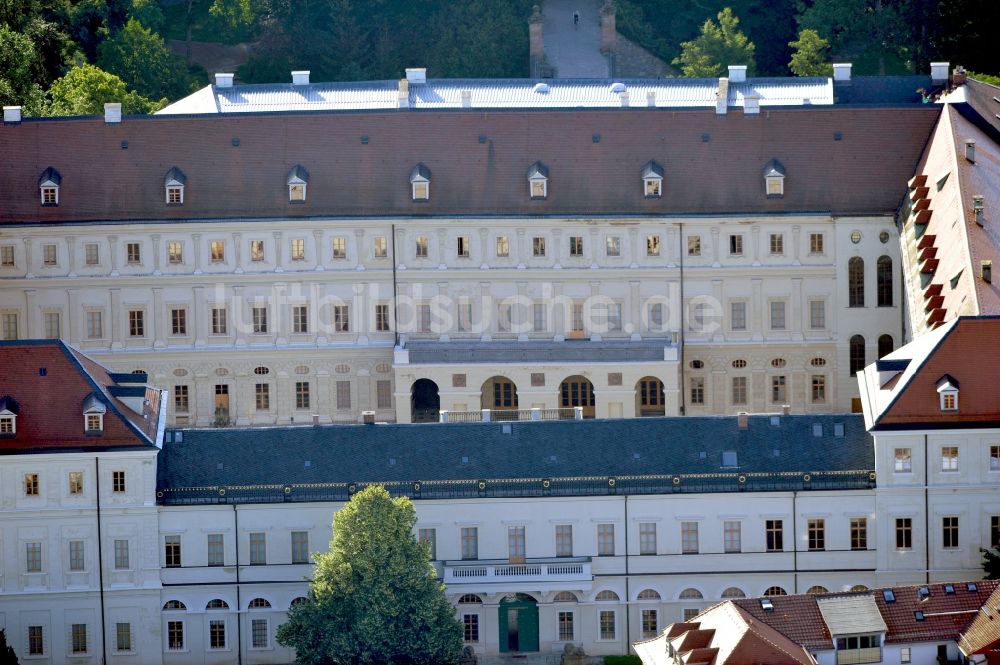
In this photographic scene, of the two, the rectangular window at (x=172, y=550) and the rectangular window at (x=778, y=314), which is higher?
the rectangular window at (x=778, y=314)

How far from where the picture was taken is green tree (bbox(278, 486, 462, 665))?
12344cm

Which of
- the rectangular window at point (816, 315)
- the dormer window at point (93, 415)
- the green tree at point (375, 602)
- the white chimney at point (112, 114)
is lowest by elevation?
the green tree at point (375, 602)

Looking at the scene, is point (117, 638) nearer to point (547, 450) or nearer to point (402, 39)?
point (547, 450)

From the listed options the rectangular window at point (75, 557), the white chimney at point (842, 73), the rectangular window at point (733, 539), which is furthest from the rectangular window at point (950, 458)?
the white chimney at point (842, 73)

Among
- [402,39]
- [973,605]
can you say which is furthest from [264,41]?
[973,605]

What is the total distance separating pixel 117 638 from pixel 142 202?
31.2m

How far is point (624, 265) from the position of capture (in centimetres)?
15600

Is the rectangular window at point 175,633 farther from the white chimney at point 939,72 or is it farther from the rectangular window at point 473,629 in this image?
the white chimney at point 939,72

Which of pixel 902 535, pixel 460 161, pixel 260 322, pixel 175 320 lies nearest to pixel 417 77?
→ pixel 460 161

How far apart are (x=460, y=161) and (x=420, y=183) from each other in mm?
2219

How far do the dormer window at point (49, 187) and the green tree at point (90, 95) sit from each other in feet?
49.8

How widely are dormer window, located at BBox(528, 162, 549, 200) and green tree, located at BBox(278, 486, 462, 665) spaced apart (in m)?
33.5

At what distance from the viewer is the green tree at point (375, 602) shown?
405ft

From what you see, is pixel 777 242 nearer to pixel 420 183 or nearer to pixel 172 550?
pixel 420 183
